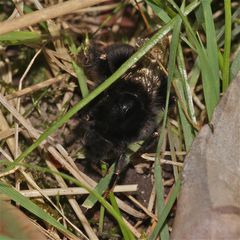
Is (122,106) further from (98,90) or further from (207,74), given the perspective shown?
(207,74)

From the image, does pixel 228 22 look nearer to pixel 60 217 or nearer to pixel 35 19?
pixel 35 19

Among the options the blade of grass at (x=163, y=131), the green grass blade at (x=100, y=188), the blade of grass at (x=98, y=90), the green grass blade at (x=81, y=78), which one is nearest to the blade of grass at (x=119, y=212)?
the green grass blade at (x=100, y=188)

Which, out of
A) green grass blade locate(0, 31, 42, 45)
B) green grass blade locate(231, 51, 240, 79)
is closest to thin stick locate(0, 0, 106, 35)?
green grass blade locate(0, 31, 42, 45)

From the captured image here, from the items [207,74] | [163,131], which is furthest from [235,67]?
[163,131]

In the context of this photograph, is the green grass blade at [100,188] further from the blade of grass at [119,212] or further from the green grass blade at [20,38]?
the green grass blade at [20,38]

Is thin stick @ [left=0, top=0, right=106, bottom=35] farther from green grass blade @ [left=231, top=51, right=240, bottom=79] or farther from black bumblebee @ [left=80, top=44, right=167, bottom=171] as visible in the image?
green grass blade @ [left=231, top=51, right=240, bottom=79]

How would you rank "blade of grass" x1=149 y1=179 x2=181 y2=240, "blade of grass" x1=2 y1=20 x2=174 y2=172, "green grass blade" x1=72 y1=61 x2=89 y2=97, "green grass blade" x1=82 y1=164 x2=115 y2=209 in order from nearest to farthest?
"blade of grass" x1=2 y1=20 x2=174 y2=172 < "blade of grass" x1=149 y1=179 x2=181 y2=240 < "green grass blade" x1=82 y1=164 x2=115 y2=209 < "green grass blade" x1=72 y1=61 x2=89 y2=97
